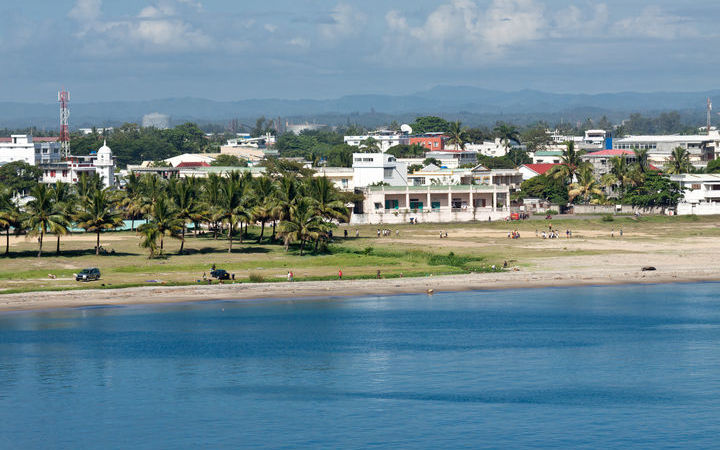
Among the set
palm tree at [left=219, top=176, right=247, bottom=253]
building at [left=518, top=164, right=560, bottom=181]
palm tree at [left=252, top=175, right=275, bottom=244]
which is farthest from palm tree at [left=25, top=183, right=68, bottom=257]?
building at [left=518, top=164, right=560, bottom=181]

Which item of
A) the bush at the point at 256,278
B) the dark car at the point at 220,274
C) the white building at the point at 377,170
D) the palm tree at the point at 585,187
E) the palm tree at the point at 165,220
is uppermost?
the white building at the point at 377,170

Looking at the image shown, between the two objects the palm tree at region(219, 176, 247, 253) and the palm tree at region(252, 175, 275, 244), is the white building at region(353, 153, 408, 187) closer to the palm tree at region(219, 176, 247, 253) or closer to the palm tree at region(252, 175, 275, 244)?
the palm tree at region(252, 175, 275, 244)

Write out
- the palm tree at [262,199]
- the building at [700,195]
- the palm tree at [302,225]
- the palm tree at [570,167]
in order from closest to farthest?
the palm tree at [302,225] → the palm tree at [262,199] → the building at [700,195] → the palm tree at [570,167]

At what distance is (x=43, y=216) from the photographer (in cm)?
9194

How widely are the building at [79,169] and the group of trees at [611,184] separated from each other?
6945cm

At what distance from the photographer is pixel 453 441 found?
4619 cm

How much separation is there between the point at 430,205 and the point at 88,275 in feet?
232

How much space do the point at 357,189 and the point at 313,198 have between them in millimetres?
44049

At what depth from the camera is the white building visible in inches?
5906

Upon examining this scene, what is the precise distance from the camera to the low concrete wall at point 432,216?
138 meters

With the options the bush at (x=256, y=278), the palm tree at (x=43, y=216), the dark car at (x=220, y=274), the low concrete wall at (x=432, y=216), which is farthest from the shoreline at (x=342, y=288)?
the low concrete wall at (x=432, y=216)

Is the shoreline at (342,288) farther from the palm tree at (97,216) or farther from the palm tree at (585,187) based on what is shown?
the palm tree at (585,187)

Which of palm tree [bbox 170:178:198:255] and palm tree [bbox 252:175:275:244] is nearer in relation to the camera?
palm tree [bbox 170:178:198:255]

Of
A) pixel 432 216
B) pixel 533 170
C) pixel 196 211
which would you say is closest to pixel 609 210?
pixel 432 216
